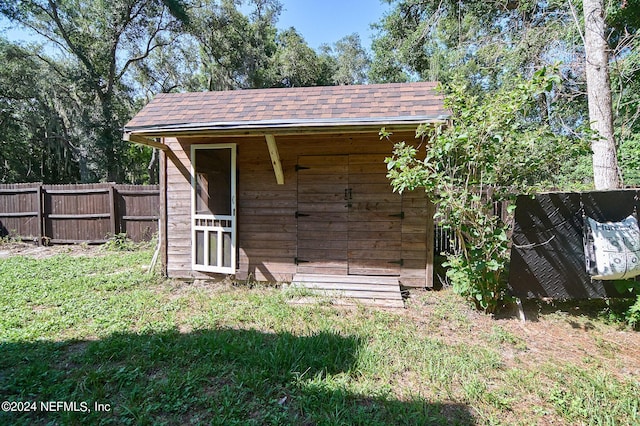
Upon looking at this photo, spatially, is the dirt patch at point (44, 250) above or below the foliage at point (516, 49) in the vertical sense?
below

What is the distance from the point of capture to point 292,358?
8.23 ft

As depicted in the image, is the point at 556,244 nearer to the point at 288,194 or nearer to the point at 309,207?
the point at 309,207

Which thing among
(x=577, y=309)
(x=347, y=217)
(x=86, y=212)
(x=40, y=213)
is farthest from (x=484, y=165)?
(x=40, y=213)

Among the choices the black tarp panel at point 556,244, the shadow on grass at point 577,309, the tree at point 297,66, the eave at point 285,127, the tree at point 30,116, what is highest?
the tree at point 297,66

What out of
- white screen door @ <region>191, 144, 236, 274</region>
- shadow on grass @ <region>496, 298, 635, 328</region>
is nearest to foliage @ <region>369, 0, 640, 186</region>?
shadow on grass @ <region>496, 298, 635, 328</region>

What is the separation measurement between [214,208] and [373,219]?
2.46 metres

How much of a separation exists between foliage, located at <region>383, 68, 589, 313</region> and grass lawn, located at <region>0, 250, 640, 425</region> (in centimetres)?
68

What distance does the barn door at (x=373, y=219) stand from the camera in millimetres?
4352

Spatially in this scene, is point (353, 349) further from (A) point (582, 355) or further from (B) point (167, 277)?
(B) point (167, 277)

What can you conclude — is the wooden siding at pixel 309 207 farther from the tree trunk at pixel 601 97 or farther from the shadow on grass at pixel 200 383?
the tree trunk at pixel 601 97

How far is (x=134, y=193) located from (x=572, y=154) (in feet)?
29.1

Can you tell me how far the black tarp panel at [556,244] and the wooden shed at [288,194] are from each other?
3.72 ft

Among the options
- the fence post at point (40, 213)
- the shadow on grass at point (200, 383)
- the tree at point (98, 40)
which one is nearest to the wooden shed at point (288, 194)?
the shadow on grass at point (200, 383)

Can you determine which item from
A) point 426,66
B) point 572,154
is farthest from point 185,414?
point 426,66
